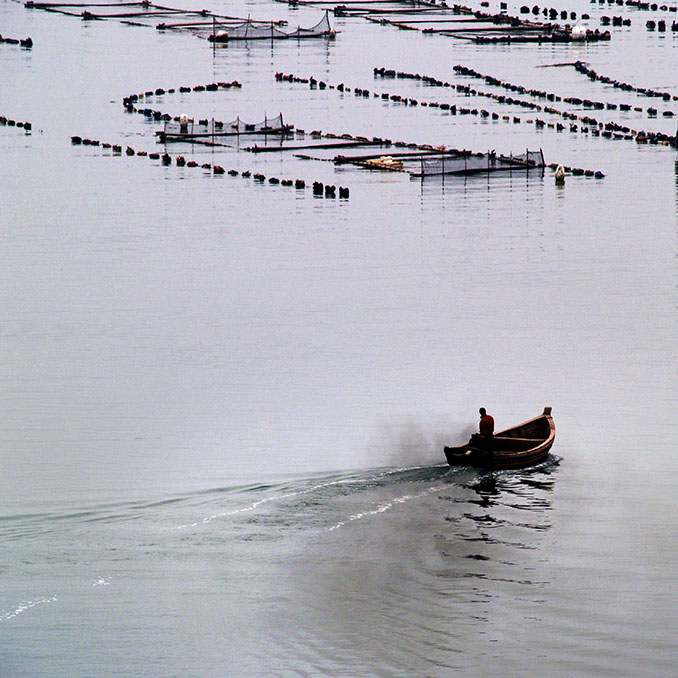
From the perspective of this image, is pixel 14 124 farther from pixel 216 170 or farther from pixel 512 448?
pixel 512 448

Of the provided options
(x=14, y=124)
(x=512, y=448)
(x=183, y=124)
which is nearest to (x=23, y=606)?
(x=512, y=448)

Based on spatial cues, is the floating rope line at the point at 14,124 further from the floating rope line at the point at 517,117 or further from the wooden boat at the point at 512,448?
the wooden boat at the point at 512,448

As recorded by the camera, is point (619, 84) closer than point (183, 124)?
No

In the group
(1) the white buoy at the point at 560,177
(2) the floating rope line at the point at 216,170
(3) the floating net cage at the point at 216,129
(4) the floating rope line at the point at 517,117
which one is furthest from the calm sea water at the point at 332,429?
(4) the floating rope line at the point at 517,117

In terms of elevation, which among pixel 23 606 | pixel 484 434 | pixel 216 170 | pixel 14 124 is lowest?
pixel 23 606

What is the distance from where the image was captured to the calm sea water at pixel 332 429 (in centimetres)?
3691

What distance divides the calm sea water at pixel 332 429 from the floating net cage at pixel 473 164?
27.2 ft

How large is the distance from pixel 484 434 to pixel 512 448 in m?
1.75

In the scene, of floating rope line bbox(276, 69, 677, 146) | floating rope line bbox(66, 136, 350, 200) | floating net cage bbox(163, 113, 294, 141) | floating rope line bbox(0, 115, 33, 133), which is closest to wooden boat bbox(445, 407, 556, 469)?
floating rope line bbox(66, 136, 350, 200)

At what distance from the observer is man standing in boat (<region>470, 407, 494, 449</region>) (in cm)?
4766

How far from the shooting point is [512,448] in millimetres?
49375

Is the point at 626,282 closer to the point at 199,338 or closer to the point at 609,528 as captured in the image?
the point at 199,338

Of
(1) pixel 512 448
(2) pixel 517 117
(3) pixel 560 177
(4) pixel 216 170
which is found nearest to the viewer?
(1) pixel 512 448

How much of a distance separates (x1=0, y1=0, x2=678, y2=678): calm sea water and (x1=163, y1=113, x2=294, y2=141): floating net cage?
88.2 feet
